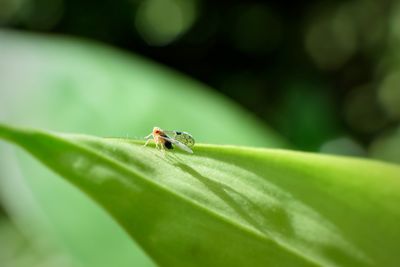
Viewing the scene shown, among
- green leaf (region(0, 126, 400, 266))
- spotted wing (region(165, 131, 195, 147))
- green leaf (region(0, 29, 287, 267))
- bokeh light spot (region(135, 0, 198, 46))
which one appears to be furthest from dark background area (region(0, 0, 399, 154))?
green leaf (region(0, 126, 400, 266))

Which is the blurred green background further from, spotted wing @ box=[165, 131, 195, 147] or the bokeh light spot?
spotted wing @ box=[165, 131, 195, 147]

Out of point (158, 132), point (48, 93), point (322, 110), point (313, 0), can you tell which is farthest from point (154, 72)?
point (313, 0)

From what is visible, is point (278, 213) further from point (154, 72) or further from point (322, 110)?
point (322, 110)

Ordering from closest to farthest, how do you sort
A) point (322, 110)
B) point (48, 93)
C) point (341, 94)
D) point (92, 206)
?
point (92, 206) < point (48, 93) < point (322, 110) < point (341, 94)

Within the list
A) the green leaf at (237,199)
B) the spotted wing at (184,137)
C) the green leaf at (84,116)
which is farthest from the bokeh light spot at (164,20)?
the green leaf at (237,199)

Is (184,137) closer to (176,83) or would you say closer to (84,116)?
(84,116)

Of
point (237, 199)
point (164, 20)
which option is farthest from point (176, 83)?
point (164, 20)

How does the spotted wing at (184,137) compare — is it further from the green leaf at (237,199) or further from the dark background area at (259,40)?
the dark background area at (259,40)

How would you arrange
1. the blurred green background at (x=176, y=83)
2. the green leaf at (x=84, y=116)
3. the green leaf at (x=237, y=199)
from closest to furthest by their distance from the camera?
1. the green leaf at (x=237, y=199)
2. the green leaf at (x=84, y=116)
3. the blurred green background at (x=176, y=83)
